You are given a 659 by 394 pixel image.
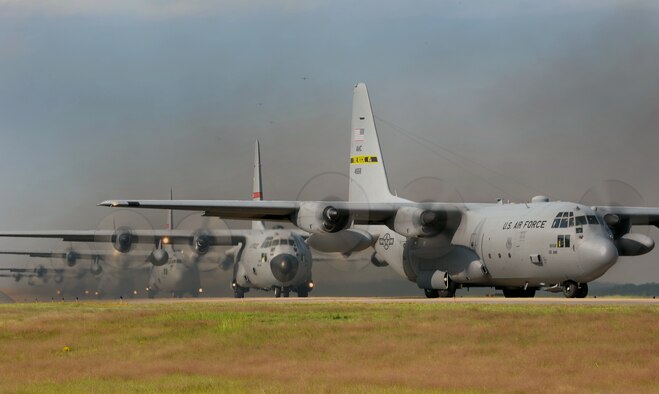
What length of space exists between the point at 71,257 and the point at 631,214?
42.0 metres

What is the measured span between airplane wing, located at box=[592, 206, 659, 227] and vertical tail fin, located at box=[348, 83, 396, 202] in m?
12.2

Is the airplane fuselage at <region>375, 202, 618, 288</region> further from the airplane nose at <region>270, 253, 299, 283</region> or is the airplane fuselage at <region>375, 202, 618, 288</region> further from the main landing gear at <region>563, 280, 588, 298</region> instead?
the airplane nose at <region>270, 253, 299, 283</region>

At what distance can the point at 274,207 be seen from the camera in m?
46.0

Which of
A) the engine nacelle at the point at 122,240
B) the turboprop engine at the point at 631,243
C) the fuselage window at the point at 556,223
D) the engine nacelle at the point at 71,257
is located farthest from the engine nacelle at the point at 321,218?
the engine nacelle at the point at 71,257

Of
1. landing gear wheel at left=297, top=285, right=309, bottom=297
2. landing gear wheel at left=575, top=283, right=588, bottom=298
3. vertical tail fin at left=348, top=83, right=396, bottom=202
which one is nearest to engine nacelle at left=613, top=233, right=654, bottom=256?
landing gear wheel at left=575, top=283, right=588, bottom=298

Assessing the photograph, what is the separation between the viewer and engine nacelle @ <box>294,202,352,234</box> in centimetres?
4528

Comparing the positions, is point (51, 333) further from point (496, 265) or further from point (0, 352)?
point (496, 265)

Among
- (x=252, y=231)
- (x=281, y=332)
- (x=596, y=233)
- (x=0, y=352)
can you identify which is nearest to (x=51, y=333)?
(x=0, y=352)

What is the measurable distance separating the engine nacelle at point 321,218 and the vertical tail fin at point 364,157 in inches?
334

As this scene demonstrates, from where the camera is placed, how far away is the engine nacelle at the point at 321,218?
45.3m

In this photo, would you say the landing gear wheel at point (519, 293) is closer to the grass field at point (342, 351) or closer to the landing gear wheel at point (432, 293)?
the landing gear wheel at point (432, 293)

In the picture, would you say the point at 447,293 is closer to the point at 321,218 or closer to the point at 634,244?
the point at 321,218

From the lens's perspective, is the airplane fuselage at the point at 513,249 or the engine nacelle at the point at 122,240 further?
the engine nacelle at the point at 122,240

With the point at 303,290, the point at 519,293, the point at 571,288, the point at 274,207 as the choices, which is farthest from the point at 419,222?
the point at 303,290
